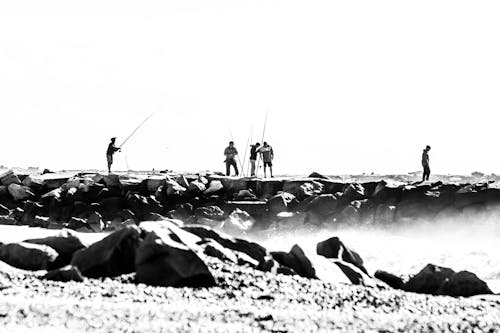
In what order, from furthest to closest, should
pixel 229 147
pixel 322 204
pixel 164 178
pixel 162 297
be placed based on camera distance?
pixel 229 147
pixel 164 178
pixel 322 204
pixel 162 297

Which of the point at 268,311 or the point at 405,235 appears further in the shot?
the point at 405,235

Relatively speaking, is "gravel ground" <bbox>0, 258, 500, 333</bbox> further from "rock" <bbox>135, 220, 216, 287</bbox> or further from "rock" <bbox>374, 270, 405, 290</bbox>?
"rock" <bbox>374, 270, 405, 290</bbox>

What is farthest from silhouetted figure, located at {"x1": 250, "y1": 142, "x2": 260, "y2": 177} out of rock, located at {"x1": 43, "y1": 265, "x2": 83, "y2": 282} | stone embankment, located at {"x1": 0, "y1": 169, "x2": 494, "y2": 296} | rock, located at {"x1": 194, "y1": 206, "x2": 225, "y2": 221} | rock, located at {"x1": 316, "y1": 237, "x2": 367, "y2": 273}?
rock, located at {"x1": 43, "y1": 265, "x2": 83, "y2": 282}

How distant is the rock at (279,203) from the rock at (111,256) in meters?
12.9

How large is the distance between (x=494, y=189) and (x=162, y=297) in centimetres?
1479

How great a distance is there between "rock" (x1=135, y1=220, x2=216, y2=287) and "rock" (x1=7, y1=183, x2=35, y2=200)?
17974 mm

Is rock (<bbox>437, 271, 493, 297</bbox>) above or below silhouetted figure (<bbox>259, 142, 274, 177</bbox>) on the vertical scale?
below

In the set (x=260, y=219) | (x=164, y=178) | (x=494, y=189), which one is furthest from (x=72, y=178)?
(x=494, y=189)

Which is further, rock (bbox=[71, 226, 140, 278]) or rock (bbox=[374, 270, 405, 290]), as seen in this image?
rock (bbox=[374, 270, 405, 290])

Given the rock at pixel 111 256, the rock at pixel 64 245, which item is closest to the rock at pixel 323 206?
the rock at pixel 64 245

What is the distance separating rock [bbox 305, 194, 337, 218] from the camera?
21.9 metres

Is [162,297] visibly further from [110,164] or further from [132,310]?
[110,164]

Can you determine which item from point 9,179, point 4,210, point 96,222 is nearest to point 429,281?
point 96,222

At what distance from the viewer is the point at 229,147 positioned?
26500mm
